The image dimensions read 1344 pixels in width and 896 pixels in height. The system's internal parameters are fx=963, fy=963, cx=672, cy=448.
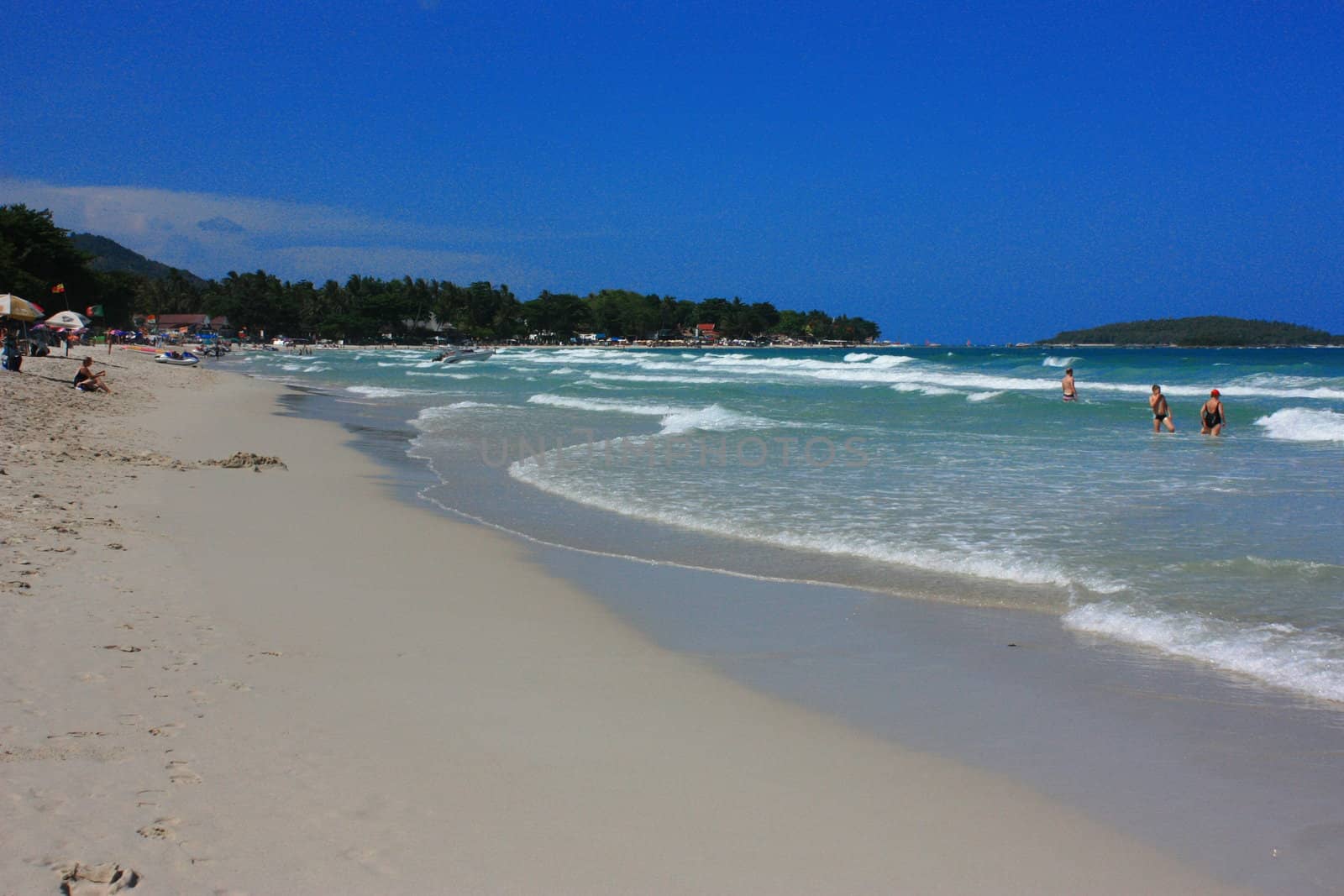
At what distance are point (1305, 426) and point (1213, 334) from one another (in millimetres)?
141731

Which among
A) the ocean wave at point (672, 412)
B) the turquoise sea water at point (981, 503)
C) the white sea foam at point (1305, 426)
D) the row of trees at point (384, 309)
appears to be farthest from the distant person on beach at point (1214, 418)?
the row of trees at point (384, 309)

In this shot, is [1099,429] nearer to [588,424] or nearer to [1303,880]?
[588,424]

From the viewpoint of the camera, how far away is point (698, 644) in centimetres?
571

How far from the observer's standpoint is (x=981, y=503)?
10.3 metres

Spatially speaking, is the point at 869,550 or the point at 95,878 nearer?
the point at 95,878

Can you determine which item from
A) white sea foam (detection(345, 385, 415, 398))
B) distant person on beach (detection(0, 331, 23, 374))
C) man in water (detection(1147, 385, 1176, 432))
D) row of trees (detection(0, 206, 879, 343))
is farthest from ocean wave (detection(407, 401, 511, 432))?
row of trees (detection(0, 206, 879, 343))

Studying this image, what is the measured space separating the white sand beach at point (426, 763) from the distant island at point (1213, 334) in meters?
Result: 147

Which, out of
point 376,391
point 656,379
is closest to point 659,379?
point 656,379

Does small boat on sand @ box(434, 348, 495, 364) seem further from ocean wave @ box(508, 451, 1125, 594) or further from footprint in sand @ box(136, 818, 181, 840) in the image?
footprint in sand @ box(136, 818, 181, 840)

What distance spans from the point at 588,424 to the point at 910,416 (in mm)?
8188

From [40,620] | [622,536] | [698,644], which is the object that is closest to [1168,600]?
[698,644]

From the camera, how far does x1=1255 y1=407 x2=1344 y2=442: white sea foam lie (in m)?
18.4

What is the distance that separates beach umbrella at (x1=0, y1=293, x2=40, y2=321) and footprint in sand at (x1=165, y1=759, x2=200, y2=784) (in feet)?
92.8

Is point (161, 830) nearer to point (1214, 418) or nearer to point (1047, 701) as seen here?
point (1047, 701)
